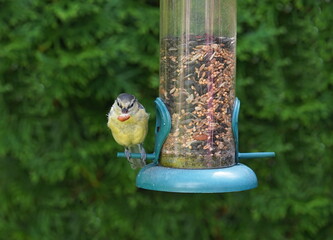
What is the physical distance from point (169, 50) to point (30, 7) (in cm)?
173

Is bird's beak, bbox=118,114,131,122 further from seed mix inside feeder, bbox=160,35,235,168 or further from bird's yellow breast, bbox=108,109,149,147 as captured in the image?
seed mix inside feeder, bbox=160,35,235,168

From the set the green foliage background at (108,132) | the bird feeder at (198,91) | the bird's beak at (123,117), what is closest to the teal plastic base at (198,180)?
the bird feeder at (198,91)

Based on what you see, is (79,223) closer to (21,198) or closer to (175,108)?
(21,198)

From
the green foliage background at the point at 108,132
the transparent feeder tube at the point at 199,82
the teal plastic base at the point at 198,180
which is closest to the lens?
the teal plastic base at the point at 198,180

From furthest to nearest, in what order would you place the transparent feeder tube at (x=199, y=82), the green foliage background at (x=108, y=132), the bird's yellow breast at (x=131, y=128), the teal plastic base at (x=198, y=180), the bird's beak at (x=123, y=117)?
the green foliage background at (x=108, y=132) → the bird's yellow breast at (x=131, y=128) → the bird's beak at (x=123, y=117) → the transparent feeder tube at (x=199, y=82) → the teal plastic base at (x=198, y=180)

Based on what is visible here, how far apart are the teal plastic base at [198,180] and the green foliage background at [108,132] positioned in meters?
1.59

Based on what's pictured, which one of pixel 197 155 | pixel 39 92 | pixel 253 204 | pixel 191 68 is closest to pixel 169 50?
pixel 191 68

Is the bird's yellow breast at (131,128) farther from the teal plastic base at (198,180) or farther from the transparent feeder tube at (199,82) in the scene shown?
the teal plastic base at (198,180)

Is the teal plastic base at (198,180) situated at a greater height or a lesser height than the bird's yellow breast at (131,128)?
lesser

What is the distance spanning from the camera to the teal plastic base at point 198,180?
2986 mm

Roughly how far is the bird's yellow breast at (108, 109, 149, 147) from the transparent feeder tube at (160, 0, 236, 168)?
0.26 m

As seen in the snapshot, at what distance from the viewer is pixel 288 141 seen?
5020mm

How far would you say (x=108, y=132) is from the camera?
4898 millimetres

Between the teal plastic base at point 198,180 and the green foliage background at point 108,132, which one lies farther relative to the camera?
the green foliage background at point 108,132
